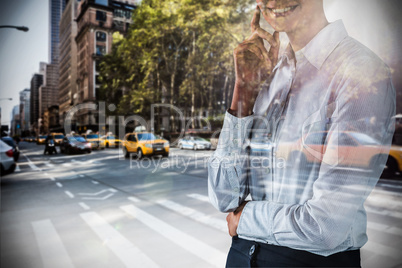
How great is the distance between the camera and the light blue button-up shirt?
750 millimetres

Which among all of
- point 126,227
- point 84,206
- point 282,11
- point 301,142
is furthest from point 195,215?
point 282,11

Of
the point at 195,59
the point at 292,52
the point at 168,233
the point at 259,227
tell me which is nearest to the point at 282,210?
the point at 259,227

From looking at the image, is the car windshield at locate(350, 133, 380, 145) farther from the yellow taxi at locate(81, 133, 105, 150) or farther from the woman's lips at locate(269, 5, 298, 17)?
the yellow taxi at locate(81, 133, 105, 150)

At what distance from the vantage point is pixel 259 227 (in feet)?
3.03

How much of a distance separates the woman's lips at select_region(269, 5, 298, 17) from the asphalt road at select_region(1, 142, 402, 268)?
1025 millimetres

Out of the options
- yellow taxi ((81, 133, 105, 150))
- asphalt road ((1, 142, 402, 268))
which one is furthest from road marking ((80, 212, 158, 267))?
yellow taxi ((81, 133, 105, 150))

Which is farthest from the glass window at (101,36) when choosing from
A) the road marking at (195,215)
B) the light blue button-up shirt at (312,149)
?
the light blue button-up shirt at (312,149)

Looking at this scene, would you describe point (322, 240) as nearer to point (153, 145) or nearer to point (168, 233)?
point (168, 233)

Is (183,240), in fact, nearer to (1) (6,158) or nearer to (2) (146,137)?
(1) (6,158)

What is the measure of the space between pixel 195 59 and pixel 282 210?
6.93 metres

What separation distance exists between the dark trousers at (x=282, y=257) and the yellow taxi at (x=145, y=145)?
15.0 metres

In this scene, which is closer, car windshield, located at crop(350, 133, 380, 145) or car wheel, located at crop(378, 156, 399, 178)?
car windshield, located at crop(350, 133, 380, 145)

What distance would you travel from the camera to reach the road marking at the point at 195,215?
4.52 metres

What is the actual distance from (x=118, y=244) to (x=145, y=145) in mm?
12530
